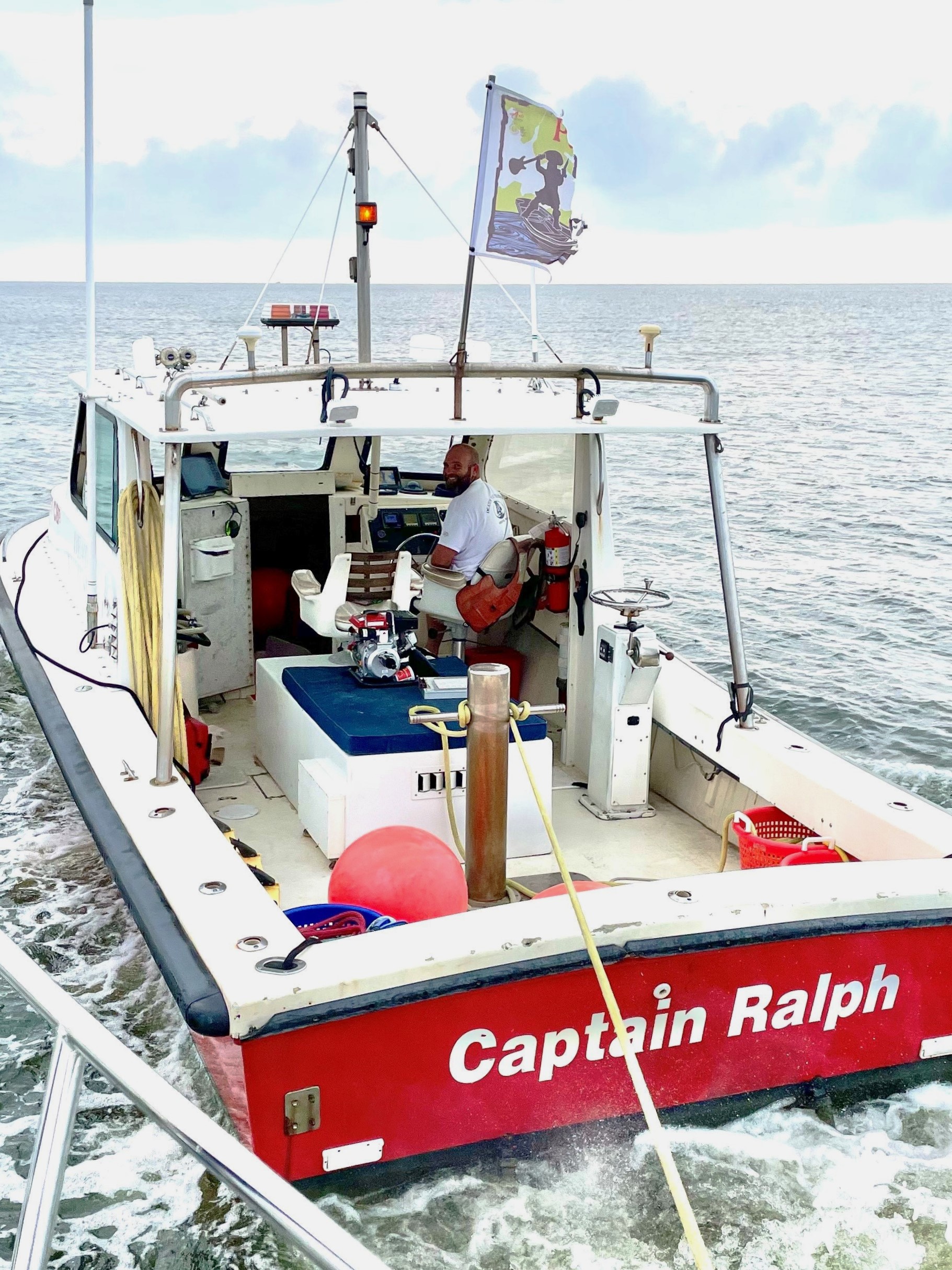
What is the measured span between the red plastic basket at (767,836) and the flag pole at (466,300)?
1684 millimetres

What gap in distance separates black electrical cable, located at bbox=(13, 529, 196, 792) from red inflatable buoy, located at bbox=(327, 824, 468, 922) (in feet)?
2.09

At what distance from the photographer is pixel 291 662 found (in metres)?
5.27

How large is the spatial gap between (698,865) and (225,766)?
199 cm

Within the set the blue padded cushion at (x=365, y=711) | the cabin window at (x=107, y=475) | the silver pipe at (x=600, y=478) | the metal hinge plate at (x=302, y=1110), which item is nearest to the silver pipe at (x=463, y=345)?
the silver pipe at (x=600, y=478)

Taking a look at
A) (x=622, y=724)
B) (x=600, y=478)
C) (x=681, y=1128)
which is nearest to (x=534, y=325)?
(x=600, y=478)

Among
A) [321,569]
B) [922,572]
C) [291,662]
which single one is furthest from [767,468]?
[291,662]

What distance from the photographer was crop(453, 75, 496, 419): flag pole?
3928mm

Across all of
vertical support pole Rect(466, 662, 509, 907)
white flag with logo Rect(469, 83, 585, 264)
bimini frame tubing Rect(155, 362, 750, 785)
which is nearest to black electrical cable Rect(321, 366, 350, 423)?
bimini frame tubing Rect(155, 362, 750, 785)

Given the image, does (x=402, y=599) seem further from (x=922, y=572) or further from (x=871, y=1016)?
(x=922, y=572)

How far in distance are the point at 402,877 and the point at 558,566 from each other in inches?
77.0

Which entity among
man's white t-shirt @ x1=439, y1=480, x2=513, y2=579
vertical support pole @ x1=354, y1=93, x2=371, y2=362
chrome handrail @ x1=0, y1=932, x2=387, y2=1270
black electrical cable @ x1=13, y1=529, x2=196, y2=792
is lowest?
black electrical cable @ x1=13, y1=529, x2=196, y2=792

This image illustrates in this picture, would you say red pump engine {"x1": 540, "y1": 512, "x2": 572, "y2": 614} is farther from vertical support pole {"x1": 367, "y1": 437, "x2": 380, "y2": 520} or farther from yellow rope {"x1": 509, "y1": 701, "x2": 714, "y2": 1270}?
yellow rope {"x1": 509, "y1": 701, "x2": 714, "y2": 1270}

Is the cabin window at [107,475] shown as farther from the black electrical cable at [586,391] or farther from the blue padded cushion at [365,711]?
the black electrical cable at [586,391]

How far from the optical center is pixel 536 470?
617 cm
